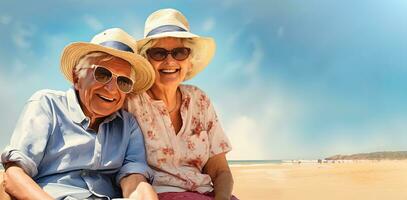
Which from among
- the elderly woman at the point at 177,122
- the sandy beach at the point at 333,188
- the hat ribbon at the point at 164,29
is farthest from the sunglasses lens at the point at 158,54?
the sandy beach at the point at 333,188

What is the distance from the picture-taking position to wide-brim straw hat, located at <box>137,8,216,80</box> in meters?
2.88

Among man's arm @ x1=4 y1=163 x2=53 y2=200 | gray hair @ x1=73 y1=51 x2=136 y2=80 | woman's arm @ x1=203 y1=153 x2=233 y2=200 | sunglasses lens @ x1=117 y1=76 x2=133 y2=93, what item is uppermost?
gray hair @ x1=73 y1=51 x2=136 y2=80

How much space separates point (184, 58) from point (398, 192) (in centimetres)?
797

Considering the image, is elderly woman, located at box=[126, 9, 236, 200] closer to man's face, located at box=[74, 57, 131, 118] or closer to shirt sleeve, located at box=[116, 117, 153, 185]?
shirt sleeve, located at box=[116, 117, 153, 185]

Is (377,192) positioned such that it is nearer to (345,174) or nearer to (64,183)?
(345,174)

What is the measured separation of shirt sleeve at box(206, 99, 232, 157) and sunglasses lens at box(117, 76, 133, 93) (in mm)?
625

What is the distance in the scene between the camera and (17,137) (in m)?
2.38

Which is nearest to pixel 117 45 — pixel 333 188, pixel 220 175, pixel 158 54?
pixel 158 54

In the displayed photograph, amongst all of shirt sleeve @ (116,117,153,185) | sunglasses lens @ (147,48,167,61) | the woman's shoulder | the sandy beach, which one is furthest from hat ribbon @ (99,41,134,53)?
the sandy beach

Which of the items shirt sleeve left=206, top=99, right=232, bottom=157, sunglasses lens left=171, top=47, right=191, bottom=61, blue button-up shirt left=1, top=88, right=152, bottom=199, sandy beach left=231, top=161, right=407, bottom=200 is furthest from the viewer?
sandy beach left=231, top=161, right=407, bottom=200

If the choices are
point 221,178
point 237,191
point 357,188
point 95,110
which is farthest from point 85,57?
point 357,188

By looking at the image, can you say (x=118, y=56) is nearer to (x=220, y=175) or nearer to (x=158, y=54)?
(x=158, y=54)

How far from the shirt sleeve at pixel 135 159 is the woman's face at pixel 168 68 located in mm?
288

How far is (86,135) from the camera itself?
249 cm
